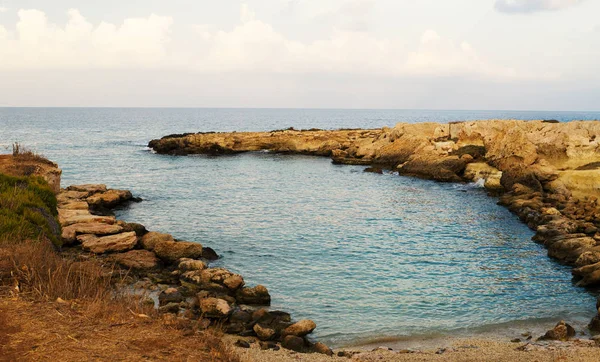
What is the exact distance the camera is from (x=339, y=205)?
1694 inches

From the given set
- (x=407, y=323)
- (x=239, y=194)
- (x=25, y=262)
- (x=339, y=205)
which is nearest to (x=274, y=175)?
(x=239, y=194)

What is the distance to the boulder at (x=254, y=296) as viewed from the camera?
69.9 feet

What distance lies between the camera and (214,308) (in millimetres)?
19141

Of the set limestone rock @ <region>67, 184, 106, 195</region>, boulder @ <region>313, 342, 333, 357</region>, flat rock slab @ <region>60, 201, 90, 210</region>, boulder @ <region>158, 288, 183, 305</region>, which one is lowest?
boulder @ <region>313, 342, 333, 357</region>

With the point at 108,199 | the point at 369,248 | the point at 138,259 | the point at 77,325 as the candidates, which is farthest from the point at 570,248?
the point at 108,199

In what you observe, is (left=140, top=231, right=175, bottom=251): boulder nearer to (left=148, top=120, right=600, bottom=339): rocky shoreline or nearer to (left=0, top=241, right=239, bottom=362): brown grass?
(left=0, top=241, right=239, bottom=362): brown grass

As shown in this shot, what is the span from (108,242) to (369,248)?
46.2 ft

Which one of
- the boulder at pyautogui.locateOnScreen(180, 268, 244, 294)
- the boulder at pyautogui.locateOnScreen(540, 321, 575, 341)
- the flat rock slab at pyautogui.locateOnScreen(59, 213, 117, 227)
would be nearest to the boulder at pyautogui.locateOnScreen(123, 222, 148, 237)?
the flat rock slab at pyautogui.locateOnScreen(59, 213, 117, 227)

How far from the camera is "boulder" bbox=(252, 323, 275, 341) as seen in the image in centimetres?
1766

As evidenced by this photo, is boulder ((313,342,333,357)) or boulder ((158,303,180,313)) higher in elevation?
boulder ((158,303,180,313))

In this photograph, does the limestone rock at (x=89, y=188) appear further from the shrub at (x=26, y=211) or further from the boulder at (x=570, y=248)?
the boulder at (x=570, y=248)

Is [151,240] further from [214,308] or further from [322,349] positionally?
[322,349]

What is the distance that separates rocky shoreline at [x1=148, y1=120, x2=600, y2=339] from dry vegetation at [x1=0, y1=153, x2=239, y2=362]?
44.8 feet

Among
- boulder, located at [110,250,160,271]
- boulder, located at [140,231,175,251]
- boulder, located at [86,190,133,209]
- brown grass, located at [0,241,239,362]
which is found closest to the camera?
brown grass, located at [0,241,239,362]
